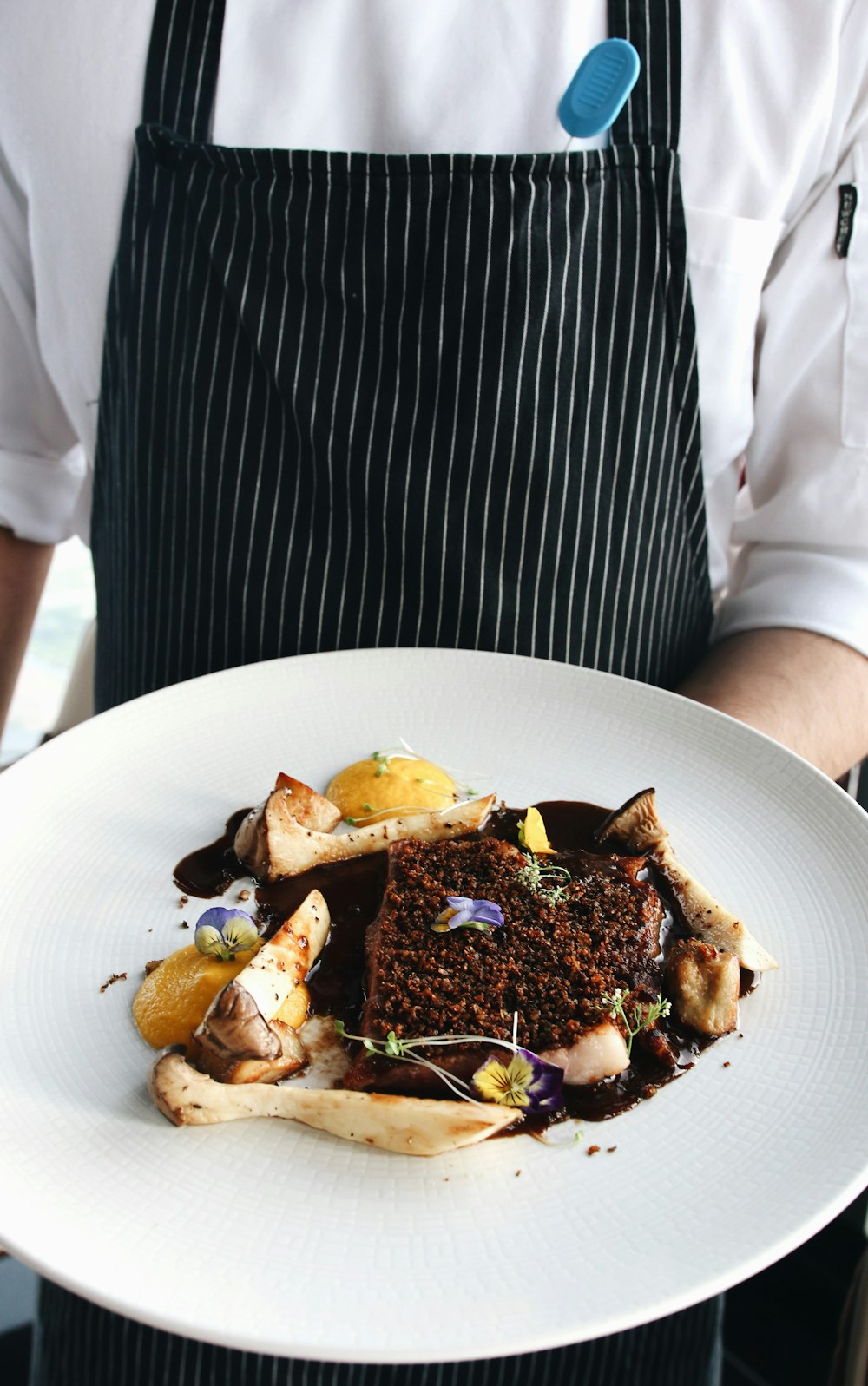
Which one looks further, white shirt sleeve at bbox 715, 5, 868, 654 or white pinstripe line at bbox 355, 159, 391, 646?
white shirt sleeve at bbox 715, 5, 868, 654

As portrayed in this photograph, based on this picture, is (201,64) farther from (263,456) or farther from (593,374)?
(593,374)

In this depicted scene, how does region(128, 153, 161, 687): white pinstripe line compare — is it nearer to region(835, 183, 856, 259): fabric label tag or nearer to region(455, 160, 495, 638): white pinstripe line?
region(455, 160, 495, 638): white pinstripe line

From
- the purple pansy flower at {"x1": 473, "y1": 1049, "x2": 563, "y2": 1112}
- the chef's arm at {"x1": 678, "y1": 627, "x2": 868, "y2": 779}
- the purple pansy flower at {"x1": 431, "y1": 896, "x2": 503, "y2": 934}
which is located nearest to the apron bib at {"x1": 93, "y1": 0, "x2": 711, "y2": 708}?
the chef's arm at {"x1": 678, "y1": 627, "x2": 868, "y2": 779}

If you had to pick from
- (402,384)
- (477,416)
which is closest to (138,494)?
(402,384)

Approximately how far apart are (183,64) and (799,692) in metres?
1.58

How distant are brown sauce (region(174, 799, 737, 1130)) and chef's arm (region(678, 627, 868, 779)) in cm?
47

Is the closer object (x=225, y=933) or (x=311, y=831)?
(x=225, y=933)

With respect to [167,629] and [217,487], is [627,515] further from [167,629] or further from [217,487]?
[167,629]

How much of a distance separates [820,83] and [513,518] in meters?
0.90

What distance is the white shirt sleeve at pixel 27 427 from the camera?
206 cm

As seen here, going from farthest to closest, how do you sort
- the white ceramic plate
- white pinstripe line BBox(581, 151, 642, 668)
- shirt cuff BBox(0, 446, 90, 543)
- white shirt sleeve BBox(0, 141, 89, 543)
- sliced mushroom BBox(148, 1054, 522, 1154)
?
shirt cuff BBox(0, 446, 90, 543)
white shirt sleeve BBox(0, 141, 89, 543)
white pinstripe line BBox(581, 151, 642, 668)
sliced mushroom BBox(148, 1054, 522, 1154)
the white ceramic plate

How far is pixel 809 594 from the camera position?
212 centimetres

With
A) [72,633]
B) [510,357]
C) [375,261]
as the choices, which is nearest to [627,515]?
[510,357]

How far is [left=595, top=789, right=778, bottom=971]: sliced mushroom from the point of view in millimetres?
1387
